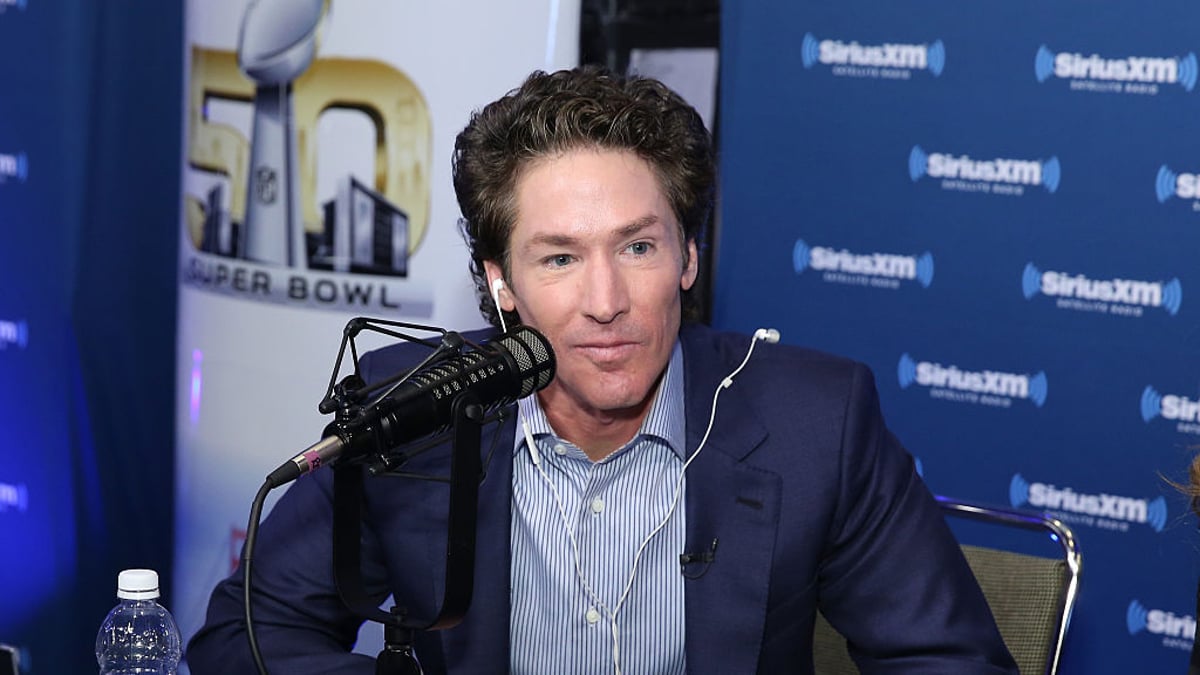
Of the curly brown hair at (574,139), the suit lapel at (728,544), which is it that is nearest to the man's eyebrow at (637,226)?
the curly brown hair at (574,139)

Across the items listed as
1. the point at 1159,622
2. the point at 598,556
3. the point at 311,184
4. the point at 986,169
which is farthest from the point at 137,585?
the point at 1159,622

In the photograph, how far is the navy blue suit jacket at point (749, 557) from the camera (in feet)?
7.82

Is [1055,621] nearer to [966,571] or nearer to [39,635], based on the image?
[966,571]

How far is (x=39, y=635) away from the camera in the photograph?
518 cm

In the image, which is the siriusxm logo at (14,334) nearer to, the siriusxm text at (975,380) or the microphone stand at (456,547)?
the siriusxm text at (975,380)

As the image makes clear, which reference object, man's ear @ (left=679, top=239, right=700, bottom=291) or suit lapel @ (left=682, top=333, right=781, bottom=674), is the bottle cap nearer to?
suit lapel @ (left=682, top=333, right=781, bottom=674)

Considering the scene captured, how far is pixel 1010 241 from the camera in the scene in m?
3.75

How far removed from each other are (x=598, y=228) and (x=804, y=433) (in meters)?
0.53

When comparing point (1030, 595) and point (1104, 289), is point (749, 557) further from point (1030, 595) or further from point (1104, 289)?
point (1104, 289)

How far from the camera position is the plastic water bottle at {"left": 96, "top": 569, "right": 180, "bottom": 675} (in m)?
2.33

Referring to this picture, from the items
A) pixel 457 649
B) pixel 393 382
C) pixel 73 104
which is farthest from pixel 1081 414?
pixel 73 104

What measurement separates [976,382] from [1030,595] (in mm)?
1281

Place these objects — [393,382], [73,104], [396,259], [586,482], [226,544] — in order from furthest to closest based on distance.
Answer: [73,104] < [226,544] < [396,259] < [586,482] < [393,382]

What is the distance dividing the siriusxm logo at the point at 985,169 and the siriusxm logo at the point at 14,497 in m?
3.38
